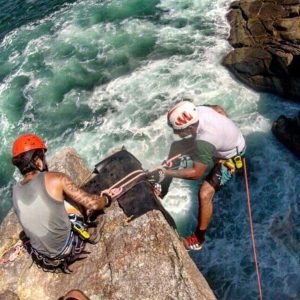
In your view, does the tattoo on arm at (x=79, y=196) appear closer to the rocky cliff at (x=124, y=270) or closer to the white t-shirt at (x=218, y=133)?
the rocky cliff at (x=124, y=270)

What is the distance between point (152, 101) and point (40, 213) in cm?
951

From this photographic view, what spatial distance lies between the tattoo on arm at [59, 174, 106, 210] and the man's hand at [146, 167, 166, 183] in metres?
1.19

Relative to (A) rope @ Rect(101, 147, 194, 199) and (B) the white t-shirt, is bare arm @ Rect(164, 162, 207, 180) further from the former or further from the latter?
(B) the white t-shirt

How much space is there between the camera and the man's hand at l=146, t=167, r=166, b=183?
766 centimetres

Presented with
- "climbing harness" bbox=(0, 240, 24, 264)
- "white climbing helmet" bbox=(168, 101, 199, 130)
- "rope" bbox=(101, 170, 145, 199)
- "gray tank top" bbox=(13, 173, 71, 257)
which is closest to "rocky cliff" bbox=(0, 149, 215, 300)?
"climbing harness" bbox=(0, 240, 24, 264)

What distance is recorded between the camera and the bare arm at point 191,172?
731cm

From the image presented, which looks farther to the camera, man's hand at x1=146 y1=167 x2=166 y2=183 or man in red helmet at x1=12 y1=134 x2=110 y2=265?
man's hand at x1=146 y1=167 x2=166 y2=183

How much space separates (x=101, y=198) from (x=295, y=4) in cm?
1153

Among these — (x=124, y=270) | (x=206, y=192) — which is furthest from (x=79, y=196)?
(x=206, y=192)

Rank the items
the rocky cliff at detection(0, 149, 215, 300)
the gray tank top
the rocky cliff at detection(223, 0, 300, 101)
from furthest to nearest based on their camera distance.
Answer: the rocky cliff at detection(223, 0, 300, 101)
the rocky cliff at detection(0, 149, 215, 300)
the gray tank top

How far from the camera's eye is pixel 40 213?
18.9ft

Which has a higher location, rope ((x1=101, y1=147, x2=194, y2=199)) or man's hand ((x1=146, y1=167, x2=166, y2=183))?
rope ((x1=101, y1=147, x2=194, y2=199))

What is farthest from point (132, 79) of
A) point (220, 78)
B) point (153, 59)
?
point (220, 78)

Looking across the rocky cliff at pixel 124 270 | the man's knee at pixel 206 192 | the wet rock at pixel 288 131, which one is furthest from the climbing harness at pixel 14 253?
the wet rock at pixel 288 131
